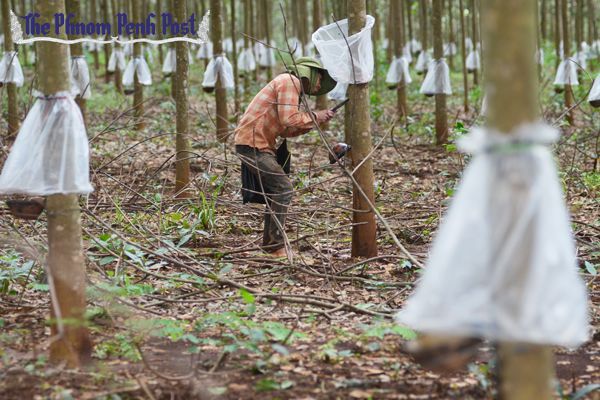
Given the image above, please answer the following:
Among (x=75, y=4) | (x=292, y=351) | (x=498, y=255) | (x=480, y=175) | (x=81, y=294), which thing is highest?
(x=75, y=4)

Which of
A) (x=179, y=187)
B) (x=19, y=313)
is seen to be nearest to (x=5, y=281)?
(x=19, y=313)

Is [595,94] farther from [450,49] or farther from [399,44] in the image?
[450,49]

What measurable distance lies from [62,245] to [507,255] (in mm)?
2181

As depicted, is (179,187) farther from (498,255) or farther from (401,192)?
(498,255)

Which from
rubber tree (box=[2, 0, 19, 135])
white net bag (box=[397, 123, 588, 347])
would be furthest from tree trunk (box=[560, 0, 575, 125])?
white net bag (box=[397, 123, 588, 347])

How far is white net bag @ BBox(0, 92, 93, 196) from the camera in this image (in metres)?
3.61

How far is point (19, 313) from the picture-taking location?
4.57 metres

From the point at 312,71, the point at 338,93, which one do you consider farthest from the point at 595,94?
the point at 312,71

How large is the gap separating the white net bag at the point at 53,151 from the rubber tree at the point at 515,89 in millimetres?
2060

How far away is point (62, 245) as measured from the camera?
12.0 feet

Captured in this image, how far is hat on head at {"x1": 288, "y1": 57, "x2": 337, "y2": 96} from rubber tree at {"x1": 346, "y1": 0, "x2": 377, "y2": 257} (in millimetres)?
409

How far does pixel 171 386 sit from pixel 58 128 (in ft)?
4.15

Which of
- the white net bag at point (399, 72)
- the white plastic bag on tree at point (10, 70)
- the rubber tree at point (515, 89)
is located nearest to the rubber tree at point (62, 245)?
the rubber tree at point (515, 89)

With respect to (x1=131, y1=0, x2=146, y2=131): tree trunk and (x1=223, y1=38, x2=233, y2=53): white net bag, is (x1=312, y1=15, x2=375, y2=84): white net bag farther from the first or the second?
(x1=223, y1=38, x2=233, y2=53): white net bag
